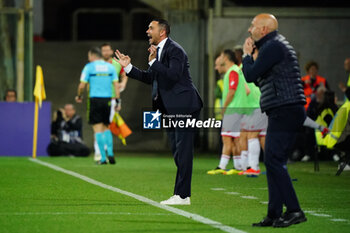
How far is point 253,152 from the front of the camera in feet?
51.1

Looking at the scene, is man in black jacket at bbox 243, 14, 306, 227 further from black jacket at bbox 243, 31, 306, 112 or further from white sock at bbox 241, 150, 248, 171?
white sock at bbox 241, 150, 248, 171

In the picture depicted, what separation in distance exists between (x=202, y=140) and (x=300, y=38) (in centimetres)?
345

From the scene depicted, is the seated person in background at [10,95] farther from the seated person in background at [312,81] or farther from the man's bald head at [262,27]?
the man's bald head at [262,27]

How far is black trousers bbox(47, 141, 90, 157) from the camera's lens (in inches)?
831

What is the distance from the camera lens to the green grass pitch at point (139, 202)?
8914 mm

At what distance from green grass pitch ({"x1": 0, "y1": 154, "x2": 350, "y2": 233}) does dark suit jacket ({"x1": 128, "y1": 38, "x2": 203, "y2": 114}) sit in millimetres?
1066

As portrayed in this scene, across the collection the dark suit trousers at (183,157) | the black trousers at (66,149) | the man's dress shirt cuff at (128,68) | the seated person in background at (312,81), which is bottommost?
the black trousers at (66,149)

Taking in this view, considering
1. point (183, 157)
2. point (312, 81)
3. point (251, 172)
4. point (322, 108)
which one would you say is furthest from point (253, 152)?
point (312, 81)

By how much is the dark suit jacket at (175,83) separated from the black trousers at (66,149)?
10.6m

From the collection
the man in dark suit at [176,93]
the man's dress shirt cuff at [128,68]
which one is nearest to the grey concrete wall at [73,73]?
the man in dark suit at [176,93]

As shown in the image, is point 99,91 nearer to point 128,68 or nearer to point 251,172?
point 251,172

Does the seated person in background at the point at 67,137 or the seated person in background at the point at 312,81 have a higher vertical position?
the seated person in background at the point at 312,81

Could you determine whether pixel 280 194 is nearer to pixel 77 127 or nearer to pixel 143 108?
pixel 77 127

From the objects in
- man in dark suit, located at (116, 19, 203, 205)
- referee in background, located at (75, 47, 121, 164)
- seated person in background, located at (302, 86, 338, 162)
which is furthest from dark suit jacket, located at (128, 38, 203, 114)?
seated person in background, located at (302, 86, 338, 162)
